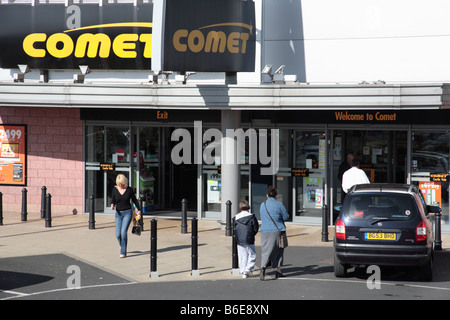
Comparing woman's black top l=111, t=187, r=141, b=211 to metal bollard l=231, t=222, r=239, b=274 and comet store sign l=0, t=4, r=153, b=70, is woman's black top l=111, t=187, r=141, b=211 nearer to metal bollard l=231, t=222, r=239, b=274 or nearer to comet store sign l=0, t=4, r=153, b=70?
metal bollard l=231, t=222, r=239, b=274

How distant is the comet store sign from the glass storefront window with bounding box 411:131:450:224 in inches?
297

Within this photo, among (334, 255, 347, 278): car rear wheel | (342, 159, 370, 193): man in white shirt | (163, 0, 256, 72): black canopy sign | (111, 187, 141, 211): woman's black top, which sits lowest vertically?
(334, 255, 347, 278): car rear wheel

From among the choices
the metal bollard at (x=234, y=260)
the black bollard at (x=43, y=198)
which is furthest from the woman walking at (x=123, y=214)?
the black bollard at (x=43, y=198)

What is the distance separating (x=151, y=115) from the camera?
62.4 ft

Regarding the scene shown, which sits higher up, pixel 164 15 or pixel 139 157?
pixel 164 15

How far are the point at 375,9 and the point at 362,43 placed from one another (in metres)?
0.91

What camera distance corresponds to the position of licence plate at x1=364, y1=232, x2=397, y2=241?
11203 mm

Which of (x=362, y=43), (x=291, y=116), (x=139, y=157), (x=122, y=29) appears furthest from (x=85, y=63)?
(x=362, y=43)

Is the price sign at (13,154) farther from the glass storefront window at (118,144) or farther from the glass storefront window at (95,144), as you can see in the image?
the glass storefront window at (118,144)

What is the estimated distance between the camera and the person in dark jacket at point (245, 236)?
12.0 meters

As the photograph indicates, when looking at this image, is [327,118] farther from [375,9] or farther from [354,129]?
[375,9]

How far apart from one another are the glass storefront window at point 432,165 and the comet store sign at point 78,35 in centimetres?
755

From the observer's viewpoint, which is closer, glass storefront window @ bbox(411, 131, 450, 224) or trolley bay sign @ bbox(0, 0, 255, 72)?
glass storefront window @ bbox(411, 131, 450, 224)

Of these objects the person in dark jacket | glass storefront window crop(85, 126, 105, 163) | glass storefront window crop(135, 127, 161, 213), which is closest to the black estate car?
the person in dark jacket
